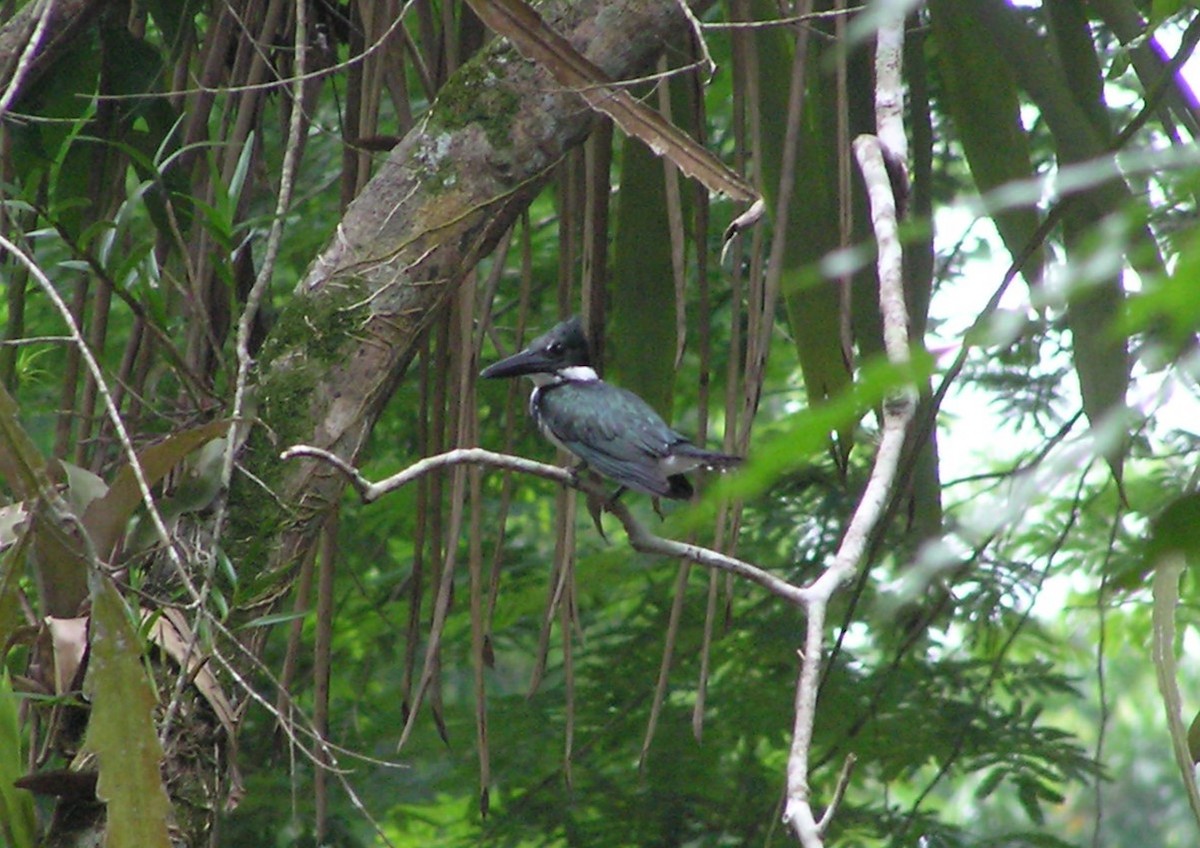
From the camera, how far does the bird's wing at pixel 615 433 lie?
3.10 metres

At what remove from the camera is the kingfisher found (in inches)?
122

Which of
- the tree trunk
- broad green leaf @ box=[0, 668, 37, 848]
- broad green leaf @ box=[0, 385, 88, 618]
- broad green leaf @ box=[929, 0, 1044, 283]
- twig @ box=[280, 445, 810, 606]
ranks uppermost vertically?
broad green leaf @ box=[929, 0, 1044, 283]

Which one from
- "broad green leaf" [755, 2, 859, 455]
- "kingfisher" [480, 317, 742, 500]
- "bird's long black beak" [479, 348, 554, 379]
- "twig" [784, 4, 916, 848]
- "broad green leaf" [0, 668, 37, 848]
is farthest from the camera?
"bird's long black beak" [479, 348, 554, 379]

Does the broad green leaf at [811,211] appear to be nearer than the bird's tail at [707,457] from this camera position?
Yes

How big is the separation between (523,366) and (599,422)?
0.96 ft

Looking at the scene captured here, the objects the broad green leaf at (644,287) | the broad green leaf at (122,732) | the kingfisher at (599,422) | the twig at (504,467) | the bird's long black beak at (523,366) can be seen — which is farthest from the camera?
the bird's long black beak at (523,366)

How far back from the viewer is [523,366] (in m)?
3.50

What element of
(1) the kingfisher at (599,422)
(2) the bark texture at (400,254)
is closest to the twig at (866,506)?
(2) the bark texture at (400,254)

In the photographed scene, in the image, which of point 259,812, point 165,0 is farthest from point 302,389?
point 259,812

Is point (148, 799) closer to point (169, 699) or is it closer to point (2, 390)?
point (169, 699)

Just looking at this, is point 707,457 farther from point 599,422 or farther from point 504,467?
point 504,467

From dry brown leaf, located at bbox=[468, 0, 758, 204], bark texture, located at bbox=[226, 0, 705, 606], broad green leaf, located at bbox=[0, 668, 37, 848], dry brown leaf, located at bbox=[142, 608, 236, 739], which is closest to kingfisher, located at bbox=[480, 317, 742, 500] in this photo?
bark texture, located at bbox=[226, 0, 705, 606]

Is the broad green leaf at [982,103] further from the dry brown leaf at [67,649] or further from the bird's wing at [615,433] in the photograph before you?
the dry brown leaf at [67,649]

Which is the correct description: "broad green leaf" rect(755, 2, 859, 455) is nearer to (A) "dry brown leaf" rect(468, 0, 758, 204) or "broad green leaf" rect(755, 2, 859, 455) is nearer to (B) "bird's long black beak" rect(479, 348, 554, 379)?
(A) "dry brown leaf" rect(468, 0, 758, 204)
